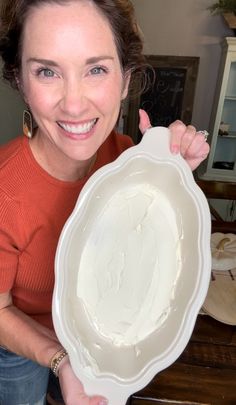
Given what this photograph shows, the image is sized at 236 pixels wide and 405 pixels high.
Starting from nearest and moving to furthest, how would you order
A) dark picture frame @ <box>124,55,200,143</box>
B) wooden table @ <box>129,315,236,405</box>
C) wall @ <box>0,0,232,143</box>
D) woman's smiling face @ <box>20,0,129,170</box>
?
1. woman's smiling face @ <box>20,0,129,170</box>
2. wooden table @ <box>129,315,236,405</box>
3. wall @ <box>0,0,232,143</box>
4. dark picture frame @ <box>124,55,200,143</box>

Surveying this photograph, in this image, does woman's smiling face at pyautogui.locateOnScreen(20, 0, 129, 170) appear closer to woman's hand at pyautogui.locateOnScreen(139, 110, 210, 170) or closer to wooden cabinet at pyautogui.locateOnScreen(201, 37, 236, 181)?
woman's hand at pyautogui.locateOnScreen(139, 110, 210, 170)

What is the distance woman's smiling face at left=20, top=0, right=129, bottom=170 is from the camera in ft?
1.64

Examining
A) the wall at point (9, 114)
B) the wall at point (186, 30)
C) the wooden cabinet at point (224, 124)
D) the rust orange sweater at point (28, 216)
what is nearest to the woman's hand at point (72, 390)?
the rust orange sweater at point (28, 216)

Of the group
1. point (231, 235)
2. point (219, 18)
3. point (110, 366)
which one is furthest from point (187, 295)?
point (219, 18)

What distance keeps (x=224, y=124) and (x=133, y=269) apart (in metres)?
2.11

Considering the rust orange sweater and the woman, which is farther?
the rust orange sweater

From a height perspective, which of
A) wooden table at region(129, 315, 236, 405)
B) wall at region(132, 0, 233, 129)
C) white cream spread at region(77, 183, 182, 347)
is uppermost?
wall at region(132, 0, 233, 129)

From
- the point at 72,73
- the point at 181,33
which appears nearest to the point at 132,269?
the point at 72,73


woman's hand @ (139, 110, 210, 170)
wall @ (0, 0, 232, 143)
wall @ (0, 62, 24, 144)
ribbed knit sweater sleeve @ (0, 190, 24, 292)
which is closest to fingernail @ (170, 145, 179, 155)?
woman's hand @ (139, 110, 210, 170)

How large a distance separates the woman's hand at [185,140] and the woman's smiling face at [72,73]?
7 centimetres

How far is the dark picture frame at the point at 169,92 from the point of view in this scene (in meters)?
2.55

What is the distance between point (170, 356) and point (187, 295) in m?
0.09

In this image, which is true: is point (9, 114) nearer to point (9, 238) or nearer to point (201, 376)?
point (9, 238)

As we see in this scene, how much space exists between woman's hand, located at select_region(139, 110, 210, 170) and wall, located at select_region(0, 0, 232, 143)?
1.99 m
